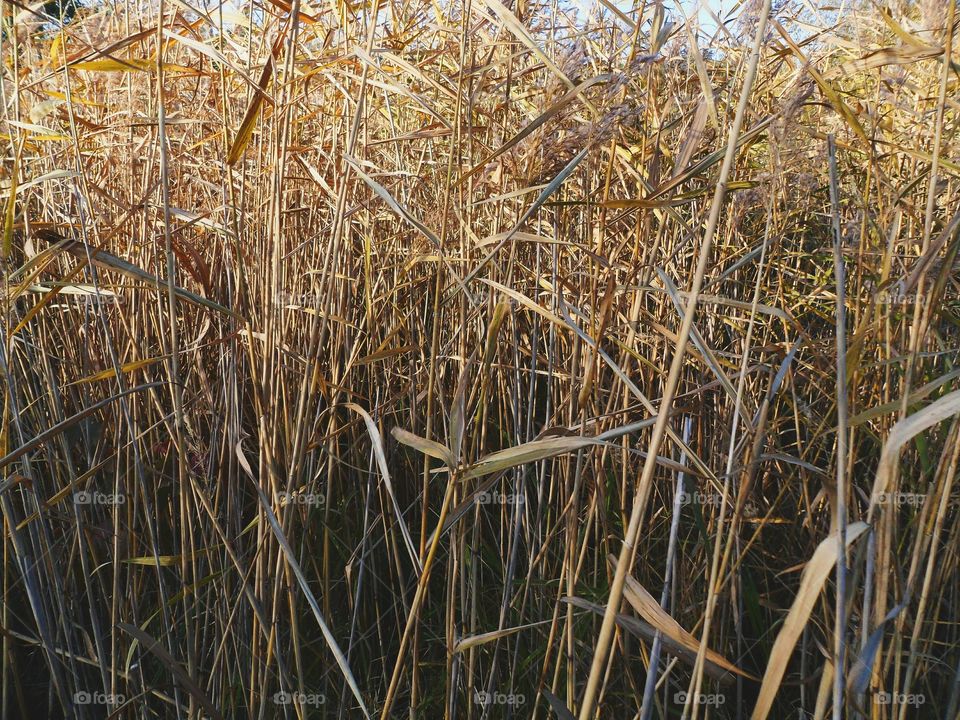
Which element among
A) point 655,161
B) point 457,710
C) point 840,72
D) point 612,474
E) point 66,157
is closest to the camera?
point 840,72

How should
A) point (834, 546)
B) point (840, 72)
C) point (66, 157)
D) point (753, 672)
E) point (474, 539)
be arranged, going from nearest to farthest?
1. point (834, 546)
2. point (840, 72)
3. point (474, 539)
4. point (753, 672)
5. point (66, 157)

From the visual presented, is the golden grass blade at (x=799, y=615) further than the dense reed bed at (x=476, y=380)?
No

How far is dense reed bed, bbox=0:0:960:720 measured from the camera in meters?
0.85

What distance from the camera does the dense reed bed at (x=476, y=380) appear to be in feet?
2.78

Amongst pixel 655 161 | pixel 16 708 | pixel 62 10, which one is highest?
pixel 62 10

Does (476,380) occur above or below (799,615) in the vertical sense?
above

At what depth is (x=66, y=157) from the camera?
5.26 ft

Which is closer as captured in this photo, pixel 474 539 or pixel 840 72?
pixel 840 72

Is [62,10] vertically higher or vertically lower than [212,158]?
higher

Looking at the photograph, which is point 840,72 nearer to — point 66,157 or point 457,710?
point 457,710

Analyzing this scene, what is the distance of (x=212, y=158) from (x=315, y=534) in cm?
75

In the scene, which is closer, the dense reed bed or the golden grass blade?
the golden grass blade

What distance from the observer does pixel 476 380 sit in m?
1.15

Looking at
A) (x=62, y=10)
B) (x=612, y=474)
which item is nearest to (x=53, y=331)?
(x=62, y=10)
